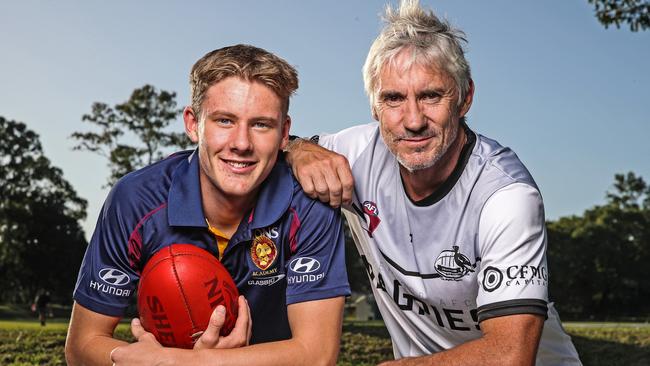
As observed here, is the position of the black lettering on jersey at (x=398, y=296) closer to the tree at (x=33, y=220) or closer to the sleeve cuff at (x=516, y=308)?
the sleeve cuff at (x=516, y=308)

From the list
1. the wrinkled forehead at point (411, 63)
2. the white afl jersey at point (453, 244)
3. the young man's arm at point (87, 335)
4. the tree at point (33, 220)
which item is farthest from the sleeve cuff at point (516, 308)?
the tree at point (33, 220)

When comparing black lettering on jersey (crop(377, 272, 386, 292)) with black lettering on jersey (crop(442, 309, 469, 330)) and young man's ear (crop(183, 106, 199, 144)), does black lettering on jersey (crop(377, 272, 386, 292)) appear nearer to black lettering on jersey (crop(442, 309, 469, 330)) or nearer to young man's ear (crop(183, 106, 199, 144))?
black lettering on jersey (crop(442, 309, 469, 330))

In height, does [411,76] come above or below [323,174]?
above

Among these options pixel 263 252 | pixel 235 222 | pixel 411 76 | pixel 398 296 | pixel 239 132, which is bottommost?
pixel 398 296

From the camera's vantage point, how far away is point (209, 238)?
13.0 feet

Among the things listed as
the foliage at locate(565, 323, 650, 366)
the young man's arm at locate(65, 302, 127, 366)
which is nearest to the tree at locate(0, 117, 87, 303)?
the foliage at locate(565, 323, 650, 366)

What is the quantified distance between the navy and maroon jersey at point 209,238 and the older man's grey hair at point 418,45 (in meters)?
Answer: 0.76

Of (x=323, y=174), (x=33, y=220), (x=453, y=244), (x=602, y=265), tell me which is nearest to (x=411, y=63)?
(x=323, y=174)

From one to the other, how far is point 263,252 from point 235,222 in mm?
230

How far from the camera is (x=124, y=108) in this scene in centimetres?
3681

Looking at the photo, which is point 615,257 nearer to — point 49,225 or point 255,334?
point 49,225

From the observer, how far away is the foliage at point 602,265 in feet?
163

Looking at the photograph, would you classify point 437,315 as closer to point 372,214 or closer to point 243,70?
point 372,214

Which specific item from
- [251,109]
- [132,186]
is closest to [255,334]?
[132,186]
